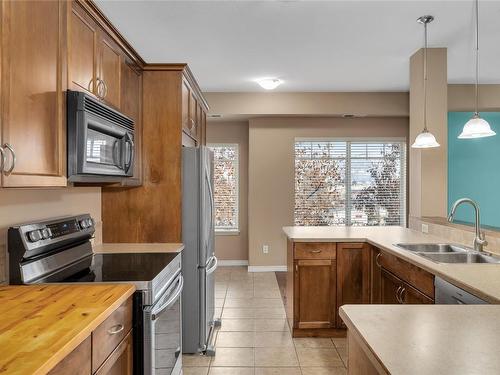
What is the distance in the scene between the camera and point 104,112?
1.87m

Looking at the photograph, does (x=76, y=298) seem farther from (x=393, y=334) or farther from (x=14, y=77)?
(x=393, y=334)

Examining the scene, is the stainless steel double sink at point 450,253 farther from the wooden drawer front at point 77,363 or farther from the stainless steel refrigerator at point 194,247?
the wooden drawer front at point 77,363

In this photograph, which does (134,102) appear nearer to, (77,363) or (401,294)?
(77,363)

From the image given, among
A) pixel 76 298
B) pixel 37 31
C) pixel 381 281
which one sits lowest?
pixel 381 281

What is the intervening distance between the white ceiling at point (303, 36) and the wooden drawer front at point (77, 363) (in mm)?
2449

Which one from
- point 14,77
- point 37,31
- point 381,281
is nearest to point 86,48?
point 37,31

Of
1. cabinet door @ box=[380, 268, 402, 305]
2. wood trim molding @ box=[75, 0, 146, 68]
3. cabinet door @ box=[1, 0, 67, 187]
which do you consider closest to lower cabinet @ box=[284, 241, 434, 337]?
cabinet door @ box=[380, 268, 402, 305]

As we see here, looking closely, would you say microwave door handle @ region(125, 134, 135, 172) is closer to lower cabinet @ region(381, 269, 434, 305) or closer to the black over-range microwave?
the black over-range microwave

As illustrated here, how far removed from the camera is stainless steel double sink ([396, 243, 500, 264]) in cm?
238

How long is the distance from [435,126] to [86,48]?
3174 millimetres

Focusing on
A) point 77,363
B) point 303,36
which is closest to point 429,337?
point 77,363

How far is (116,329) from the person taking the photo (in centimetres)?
151

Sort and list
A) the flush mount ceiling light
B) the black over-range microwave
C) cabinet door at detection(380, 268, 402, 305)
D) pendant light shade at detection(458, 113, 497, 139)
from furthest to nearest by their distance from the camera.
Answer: the flush mount ceiling light
pendant light shade at detection(458, 113, 497, 139)
cabinet door at detection(380, 268, 402, 305)
the black over-range microwave

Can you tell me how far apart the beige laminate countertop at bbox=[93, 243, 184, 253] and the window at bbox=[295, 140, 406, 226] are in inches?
139
